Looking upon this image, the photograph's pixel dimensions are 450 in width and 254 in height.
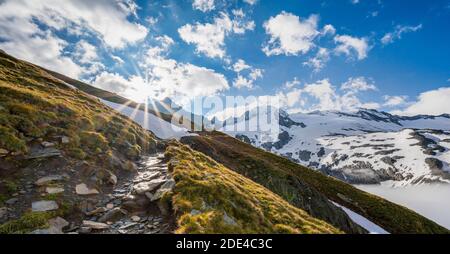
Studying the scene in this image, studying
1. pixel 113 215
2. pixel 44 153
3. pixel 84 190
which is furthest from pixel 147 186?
pixel 44 153

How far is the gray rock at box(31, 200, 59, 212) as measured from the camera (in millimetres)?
10908

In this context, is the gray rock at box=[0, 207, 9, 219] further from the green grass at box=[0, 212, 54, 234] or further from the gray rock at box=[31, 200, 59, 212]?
the gray rock at box=[31, 200, 59, 212]

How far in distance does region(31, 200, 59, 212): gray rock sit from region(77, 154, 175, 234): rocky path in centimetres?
142

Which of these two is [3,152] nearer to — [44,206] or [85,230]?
[44,206]

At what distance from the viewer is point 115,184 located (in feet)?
50.1

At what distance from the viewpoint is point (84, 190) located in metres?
13.2

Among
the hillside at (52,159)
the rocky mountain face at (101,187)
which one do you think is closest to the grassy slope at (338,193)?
the rocky mountain face at (101,187)

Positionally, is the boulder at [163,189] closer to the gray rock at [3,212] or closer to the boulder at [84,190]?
the boulder at [84,190]

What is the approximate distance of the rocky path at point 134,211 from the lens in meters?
10.9

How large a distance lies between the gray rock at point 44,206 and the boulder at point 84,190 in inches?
57.0

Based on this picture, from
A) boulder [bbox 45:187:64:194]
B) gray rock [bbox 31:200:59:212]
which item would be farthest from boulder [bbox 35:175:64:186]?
gray rock [bbox 31:200:59:212]

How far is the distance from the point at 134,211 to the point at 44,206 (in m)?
3.75
